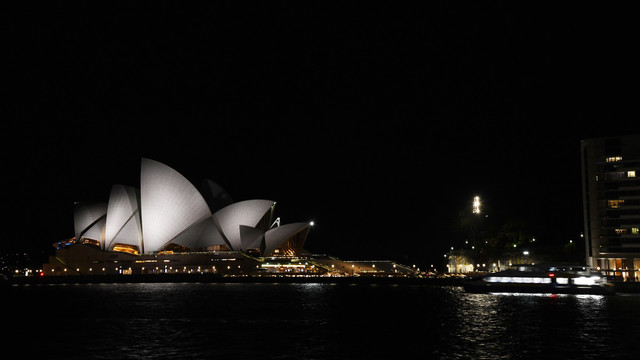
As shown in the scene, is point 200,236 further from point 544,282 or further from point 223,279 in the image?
point 544,282

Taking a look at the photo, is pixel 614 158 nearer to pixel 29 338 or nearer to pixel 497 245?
pixel 497 245

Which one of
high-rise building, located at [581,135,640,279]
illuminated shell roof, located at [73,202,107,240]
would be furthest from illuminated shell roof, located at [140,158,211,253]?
high-rise building, located at [581,135,640,279]

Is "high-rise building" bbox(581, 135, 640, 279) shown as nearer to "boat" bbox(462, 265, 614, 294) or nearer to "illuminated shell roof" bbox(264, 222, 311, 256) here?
"boat" bbox(462, 265, 614, 294)

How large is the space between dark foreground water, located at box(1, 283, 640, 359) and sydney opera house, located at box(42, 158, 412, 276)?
173 feet

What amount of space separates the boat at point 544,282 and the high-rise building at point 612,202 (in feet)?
68.0

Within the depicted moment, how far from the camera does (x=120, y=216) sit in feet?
368

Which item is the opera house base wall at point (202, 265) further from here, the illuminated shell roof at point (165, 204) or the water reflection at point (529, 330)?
the water reflection at point (529, 330)

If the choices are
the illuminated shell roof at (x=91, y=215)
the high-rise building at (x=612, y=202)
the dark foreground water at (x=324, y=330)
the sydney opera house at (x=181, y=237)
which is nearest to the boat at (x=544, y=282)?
the dark foreground water at (x=324, y=330)

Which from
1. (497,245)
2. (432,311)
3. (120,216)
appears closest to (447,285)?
(497,245)

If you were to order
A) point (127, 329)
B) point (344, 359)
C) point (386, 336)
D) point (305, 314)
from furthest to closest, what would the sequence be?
1. point (305, 314)
2. point (127, 329)
3. point (386, 336)
4. point (344, 359)

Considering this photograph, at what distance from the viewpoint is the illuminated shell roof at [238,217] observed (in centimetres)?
11388

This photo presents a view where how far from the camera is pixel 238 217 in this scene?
115 meters

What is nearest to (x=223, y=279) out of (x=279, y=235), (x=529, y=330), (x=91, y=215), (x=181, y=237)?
(x=181, y=237)

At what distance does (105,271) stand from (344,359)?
10327 cm
